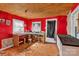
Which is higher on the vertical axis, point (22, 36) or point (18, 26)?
point (18, 26)

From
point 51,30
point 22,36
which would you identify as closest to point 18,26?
point 22,36

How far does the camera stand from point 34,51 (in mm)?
2369

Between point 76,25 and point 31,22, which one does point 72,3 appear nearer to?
point 76,25

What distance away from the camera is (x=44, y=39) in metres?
2.41

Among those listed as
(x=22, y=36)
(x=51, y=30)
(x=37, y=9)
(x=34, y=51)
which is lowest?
(x=34, y=51)

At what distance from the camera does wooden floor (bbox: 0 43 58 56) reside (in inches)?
91.8

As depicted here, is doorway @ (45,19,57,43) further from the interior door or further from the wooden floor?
the wooden floor

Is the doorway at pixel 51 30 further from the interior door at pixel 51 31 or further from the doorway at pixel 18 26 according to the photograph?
the doorway at pixel 18 26

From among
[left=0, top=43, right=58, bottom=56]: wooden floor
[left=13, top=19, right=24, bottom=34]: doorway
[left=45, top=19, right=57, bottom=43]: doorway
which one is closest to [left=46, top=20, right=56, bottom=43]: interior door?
[left=45, top=19, right=57, bottom=43]: doorway

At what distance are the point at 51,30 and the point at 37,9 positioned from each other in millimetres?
445

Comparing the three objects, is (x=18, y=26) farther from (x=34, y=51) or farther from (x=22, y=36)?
(x=34, y=51)

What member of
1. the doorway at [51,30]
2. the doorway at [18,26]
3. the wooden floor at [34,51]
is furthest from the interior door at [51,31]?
the doorway at [18,26]

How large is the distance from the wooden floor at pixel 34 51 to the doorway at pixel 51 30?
105 mm

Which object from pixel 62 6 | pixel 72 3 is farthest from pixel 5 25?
pixel 72 3
